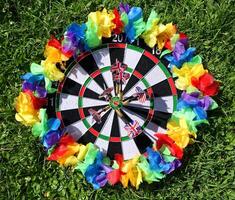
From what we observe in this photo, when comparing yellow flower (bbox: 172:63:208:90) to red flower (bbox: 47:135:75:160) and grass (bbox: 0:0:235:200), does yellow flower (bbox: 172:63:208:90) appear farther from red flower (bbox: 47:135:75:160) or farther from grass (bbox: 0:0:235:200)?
red flower (bbox: 47:135:75:160)

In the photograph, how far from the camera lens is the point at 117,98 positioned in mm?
2674

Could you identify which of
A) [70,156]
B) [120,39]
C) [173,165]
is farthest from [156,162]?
[120,39]

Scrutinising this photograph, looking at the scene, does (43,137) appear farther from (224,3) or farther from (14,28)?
(224,3)

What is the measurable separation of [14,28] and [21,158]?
0.59 meters

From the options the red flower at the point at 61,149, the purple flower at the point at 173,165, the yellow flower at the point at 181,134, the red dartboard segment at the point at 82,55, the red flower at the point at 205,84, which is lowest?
the purple flower at the point at 173,165

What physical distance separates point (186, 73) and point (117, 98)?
12.1 inches

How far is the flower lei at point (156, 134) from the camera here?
2633 millimetres

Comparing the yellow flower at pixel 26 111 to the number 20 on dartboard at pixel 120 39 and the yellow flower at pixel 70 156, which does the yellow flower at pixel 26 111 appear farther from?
the number 20 on dartboard at pixel 120 39

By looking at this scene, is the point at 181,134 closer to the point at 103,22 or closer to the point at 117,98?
the point at 117,98

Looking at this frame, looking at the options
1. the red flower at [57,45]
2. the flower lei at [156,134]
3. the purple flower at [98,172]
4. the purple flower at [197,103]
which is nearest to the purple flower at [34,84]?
the flower lei at [156,134]

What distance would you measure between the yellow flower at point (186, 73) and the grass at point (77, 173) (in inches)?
7.2

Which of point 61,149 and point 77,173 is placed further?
point 77,173

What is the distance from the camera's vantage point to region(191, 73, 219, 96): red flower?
104 inches

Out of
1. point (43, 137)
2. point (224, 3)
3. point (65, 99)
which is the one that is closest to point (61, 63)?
point (65, 99)
